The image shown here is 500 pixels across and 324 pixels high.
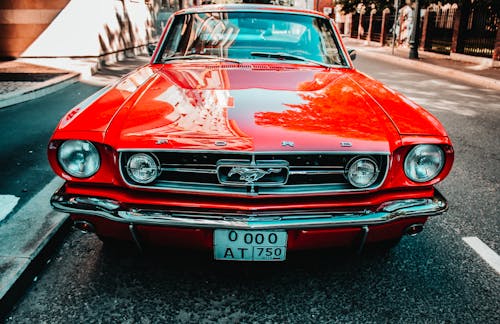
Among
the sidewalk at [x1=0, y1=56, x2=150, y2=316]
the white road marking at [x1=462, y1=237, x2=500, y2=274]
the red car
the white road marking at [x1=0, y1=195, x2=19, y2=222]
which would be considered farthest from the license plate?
the white road marking at [x1=0, y1=195, x2=19, y2=222]

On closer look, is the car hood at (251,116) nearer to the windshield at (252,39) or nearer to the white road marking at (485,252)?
the windshield at (252,39)

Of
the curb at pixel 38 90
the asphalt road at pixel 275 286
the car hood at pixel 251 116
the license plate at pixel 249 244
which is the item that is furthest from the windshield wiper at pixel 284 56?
the curb at pixel 38 90

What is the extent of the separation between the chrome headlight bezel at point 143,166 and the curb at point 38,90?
574cm

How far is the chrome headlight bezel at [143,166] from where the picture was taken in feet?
7.00

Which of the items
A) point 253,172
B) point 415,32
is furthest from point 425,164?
point 415,32

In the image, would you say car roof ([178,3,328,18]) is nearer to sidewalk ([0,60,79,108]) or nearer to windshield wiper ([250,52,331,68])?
windshield wiper ([250,52,331,68])

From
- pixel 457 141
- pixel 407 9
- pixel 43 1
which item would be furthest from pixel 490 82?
pixel 407 9

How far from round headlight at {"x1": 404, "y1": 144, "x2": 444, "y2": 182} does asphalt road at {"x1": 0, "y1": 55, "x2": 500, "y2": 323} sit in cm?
63

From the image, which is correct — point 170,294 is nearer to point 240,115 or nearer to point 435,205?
point 240,115

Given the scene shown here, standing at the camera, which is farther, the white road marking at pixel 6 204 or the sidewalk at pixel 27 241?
the white road marking at pixel 6 204

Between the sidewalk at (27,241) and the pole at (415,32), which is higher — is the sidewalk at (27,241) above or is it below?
below

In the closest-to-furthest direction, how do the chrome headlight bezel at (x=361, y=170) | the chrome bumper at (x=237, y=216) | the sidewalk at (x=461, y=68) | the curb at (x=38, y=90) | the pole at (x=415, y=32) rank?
1. the chrome bumper at (x=237, y=216)
2. the chrome headlight bezel at (x=361, y=170)
3. the curb at (x=38, y=90)
4. the sidewalk at (x=461, y=68)
5. the pole at (x=415, y=32)

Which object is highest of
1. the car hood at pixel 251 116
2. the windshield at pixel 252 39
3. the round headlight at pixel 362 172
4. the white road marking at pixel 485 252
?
the windshield at pixel 252 39

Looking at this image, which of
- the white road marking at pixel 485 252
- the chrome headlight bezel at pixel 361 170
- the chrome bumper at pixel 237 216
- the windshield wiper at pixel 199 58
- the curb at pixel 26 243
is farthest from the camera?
the windshield wiper at pixel 199 58
